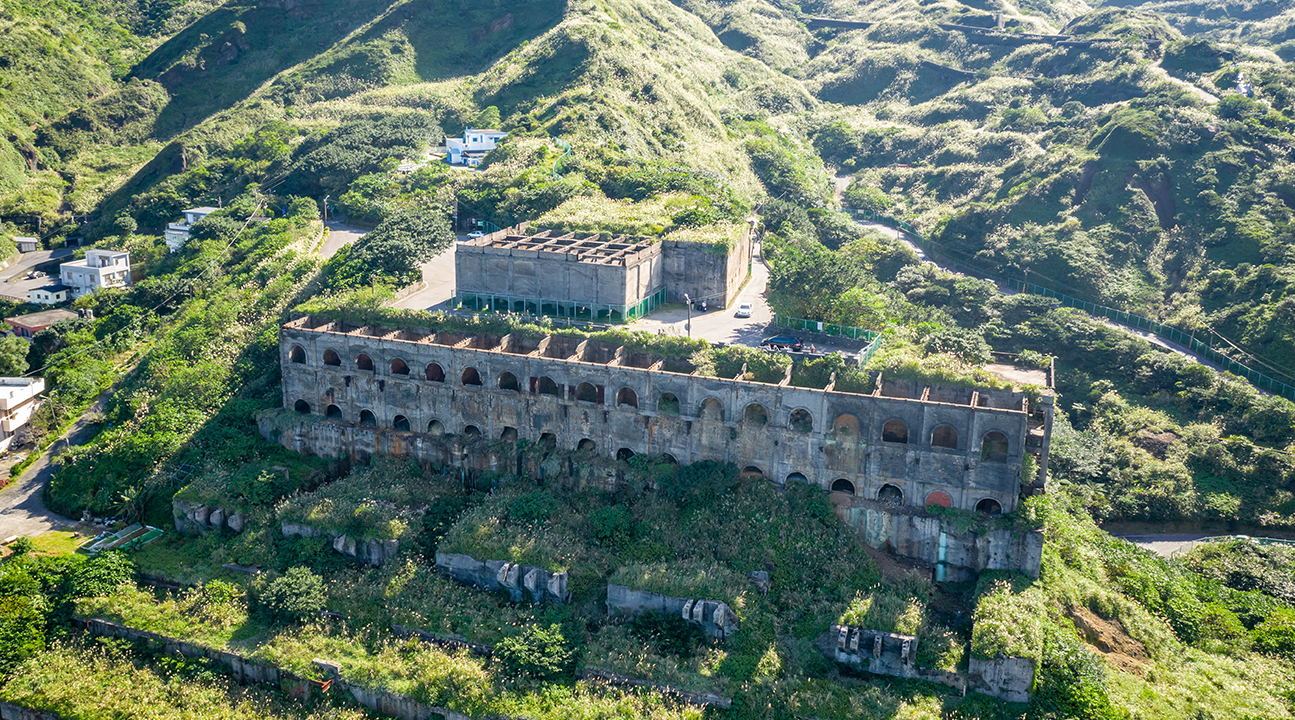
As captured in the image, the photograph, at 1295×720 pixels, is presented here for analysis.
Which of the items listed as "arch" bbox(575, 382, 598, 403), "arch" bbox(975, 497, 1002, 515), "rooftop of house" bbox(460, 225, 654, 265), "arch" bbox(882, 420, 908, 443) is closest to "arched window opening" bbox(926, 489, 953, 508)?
"arch" bbox(975, 497, 1002, 515)

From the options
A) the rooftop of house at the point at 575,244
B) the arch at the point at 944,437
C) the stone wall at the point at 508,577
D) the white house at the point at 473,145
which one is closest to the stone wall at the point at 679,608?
the stone wall at the point at 508,577

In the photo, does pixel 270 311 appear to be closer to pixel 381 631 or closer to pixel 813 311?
pixel 381 631

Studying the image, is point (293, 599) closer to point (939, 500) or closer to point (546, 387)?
point (546, 387)

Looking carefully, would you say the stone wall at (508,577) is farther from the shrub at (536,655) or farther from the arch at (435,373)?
the arch at (435,373)

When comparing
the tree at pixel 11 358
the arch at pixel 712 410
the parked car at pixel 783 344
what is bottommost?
the tree at pixel 11 358

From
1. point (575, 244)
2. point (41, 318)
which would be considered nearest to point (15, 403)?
point (41, 318)

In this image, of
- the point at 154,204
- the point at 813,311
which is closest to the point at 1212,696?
the point at 813,311
